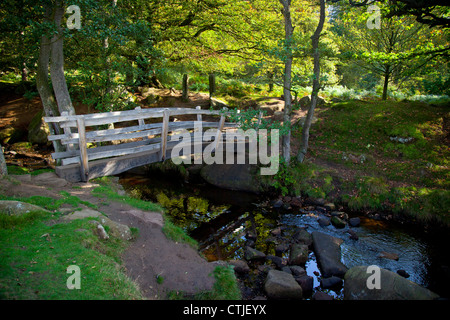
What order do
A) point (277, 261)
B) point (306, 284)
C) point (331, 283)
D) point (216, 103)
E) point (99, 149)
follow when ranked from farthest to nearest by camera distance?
point (216, 103) < point (99, 149) < point (277, 261) < point (331, 283) < point (306, 284)

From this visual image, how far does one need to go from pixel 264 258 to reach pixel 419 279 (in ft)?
14.0

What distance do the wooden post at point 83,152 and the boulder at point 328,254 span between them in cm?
810

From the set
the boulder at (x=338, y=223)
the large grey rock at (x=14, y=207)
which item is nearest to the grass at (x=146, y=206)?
the large grey rock at (x=14, y=207)

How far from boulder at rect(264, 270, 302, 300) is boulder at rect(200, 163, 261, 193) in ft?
22.1

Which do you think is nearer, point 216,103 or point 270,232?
point 270,232

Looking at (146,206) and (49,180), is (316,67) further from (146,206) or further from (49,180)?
(49,180)

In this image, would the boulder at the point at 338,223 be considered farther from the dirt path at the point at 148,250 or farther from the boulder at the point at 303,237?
the dirt path at the point at 148,250

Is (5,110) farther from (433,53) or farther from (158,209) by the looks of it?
(433,53)

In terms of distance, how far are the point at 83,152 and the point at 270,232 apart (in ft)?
23.1

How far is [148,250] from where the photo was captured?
6.95 meters

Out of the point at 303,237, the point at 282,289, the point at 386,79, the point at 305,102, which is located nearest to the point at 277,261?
the point at 282,289

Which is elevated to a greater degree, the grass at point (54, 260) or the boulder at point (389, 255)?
the grass at point (54, 260)

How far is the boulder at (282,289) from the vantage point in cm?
676

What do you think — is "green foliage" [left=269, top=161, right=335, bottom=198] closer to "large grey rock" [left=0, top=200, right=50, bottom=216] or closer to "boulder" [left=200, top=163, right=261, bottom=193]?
"boulder" [left=200, top=163, right=261, bottom=193]
